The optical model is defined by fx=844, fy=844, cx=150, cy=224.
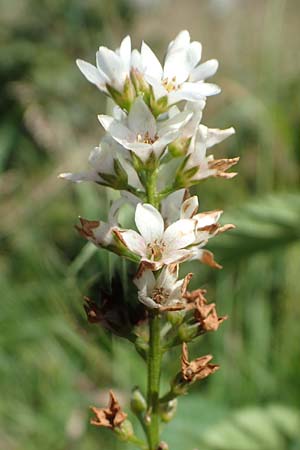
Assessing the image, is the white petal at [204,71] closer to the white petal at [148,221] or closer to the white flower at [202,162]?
the white flower at [202,162]

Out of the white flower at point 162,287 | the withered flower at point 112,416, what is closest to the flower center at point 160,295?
the white flower at point 162,287

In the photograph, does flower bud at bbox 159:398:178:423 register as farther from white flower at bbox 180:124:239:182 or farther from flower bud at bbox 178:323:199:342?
white flower at bbox 180:124:239:182

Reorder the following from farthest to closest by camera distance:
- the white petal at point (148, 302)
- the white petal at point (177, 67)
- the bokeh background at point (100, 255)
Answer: the bokeh background at point (100, 255) < the white petal at point (177, 67) < the white petal at point (148, 302)

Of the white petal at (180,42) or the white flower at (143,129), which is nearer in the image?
the white flower at (143,129)

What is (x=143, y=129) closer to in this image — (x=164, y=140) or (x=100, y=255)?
(x=164, y=140)

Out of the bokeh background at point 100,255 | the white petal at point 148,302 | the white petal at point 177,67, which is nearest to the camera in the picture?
the white petal at point 148,302

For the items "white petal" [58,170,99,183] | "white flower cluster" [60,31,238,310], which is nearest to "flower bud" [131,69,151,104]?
"white flower cluster" [60,31,238,310]

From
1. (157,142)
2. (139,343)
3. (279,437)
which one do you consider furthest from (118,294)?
(279,437)

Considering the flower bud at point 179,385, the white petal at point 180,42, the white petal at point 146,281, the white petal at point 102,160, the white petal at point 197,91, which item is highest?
the white petal at point 180,42
